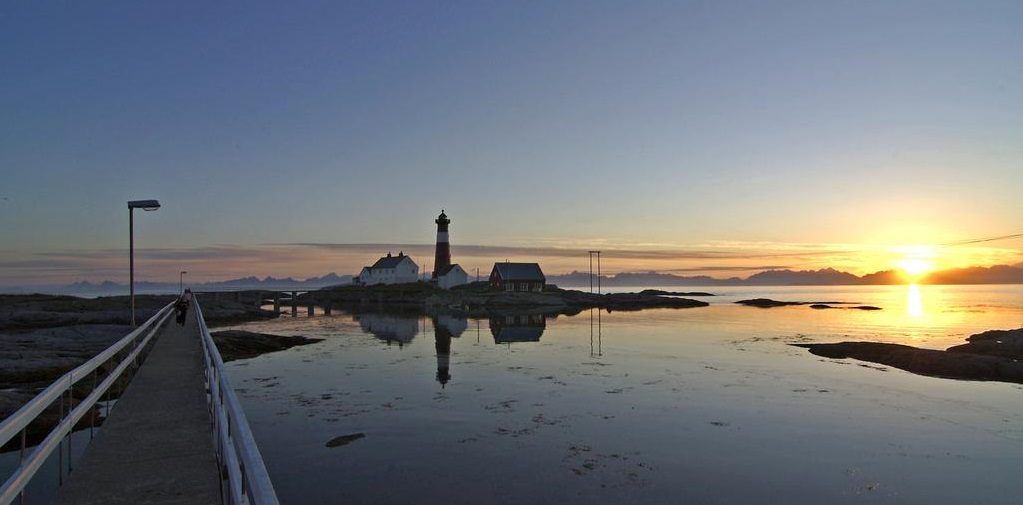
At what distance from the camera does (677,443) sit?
51.6 ft

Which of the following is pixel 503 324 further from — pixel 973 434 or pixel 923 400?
pixel 973 434

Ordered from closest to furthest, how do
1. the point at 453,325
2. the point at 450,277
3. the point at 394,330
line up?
the point at 394,330 < the point at 453,325 < the point at 450,277

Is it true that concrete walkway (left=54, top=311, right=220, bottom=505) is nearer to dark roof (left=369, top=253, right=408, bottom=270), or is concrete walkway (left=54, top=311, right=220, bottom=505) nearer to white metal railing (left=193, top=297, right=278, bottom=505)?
white metal railing (left=193, top=297, right=278, bottom=505)

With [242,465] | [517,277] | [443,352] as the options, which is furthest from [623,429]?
[517,277]

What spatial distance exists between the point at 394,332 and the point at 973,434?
126 ft

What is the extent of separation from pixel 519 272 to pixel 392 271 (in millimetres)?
27466

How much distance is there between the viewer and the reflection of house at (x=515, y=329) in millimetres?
43388

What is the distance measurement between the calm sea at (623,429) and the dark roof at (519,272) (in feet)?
200

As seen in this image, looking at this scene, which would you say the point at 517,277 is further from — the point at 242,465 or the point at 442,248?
the point at 242,465

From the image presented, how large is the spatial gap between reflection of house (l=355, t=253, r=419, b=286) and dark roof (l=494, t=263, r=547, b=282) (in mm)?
21658

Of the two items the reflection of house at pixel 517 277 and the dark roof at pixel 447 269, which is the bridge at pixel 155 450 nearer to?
the reflection of house at pixel 517 277

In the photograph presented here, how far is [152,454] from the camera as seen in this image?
26.4ft

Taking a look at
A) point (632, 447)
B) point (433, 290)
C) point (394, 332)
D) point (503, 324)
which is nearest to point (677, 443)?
point (632, 447)

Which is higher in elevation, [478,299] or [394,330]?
[478,299]
